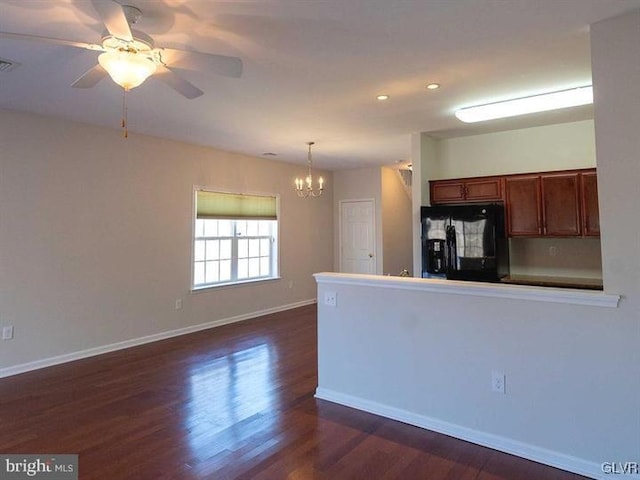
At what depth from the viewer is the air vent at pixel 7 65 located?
2723 millimetres

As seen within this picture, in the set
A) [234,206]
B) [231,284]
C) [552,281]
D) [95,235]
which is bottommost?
[231,284]

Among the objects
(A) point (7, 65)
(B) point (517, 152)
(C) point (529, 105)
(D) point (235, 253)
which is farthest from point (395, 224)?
(A) point (7, 65)

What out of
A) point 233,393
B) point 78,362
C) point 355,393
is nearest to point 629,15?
point 355,393

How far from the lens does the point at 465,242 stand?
4469mm

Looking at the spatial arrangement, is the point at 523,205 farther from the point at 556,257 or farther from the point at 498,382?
the point at 498,382

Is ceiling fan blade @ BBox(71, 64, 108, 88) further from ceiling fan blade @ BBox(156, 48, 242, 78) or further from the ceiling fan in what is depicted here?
ceiling fan blade @ BBox(156, 48, 242, 78)

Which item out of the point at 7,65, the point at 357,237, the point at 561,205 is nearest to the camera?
the point at 7,65

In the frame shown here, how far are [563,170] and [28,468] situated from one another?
538 centimetres

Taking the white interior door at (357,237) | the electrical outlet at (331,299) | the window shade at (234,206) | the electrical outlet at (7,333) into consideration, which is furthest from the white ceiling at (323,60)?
the white interior door at (357,237)

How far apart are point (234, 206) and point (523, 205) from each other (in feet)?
13.2

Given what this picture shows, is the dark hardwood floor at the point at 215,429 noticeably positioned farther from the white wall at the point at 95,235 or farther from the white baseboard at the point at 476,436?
the white wall at the point at 95,235

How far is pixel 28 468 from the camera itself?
2262 mm

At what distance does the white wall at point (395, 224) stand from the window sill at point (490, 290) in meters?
4.45

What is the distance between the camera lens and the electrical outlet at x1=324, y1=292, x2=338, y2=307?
3.14 metres
